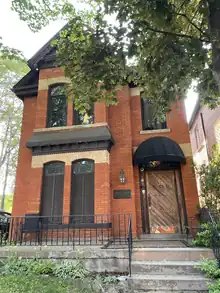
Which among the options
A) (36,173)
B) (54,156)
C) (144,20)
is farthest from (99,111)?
(144,20)

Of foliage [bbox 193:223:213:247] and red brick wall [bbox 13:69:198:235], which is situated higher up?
red brick wall [bbox 13:69:198:235]

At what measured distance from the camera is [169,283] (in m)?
5.00

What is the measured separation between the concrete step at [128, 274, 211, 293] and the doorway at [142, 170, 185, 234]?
3.91 metres

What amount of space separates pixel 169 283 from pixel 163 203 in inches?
178

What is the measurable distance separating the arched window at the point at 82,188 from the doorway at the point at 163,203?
2.43 meters

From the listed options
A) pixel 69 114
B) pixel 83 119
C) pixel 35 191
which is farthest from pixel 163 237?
pixel 69 114

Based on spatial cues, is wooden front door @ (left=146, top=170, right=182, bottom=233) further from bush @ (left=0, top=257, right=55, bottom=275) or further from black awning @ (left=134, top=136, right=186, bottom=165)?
bush @ (left=0, top=257, right=55, bottom=275)

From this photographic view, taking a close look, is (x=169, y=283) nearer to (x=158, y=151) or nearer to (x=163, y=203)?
(x=163, y=203)

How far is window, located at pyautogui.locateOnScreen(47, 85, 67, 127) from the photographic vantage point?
10211 millimetres

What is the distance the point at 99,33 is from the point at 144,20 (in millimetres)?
1044

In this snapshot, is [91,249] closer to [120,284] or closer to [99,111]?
[120,284]

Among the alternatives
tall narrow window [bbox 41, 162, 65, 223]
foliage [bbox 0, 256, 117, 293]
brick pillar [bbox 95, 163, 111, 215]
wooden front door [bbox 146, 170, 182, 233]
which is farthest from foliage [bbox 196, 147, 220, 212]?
tall narrow window [bbox 41, 162, 65, 223]

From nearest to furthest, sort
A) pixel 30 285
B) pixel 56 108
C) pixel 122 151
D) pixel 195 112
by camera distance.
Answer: pixel 30 285, pixel 122 151, pixel 56 108, pixel 195 112

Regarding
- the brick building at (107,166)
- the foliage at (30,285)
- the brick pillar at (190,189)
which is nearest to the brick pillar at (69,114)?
the brick building at (107,166)
